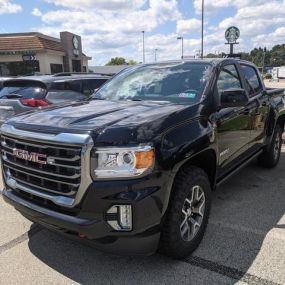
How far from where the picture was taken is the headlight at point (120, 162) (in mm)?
2750

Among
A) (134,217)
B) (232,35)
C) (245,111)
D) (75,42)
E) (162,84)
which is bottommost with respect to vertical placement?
(134,217)

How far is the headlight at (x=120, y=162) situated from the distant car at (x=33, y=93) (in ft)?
13.0

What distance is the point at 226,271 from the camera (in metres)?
3.18

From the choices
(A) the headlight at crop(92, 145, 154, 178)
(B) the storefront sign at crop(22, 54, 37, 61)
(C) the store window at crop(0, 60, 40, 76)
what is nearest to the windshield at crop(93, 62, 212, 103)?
(A) the headlight at crop(92, 145, 154, 178)

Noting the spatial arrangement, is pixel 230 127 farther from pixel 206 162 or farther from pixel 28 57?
pixel 28 57

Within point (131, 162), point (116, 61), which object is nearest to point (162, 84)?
point (131, 162)

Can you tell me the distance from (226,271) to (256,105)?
2.67 metres

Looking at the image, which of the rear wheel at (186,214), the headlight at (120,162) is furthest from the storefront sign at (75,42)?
the headlight at (120,162)

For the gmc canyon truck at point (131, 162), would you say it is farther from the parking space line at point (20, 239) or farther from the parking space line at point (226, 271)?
the parking space line at point (20, 239)

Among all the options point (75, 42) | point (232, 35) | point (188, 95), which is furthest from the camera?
point (75, 42)

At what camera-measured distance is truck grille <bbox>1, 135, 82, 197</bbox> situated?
2805 mm

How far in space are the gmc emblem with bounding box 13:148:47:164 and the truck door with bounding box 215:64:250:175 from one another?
5.98 ft

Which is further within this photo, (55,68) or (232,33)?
(55,68)

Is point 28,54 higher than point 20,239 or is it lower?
higher
